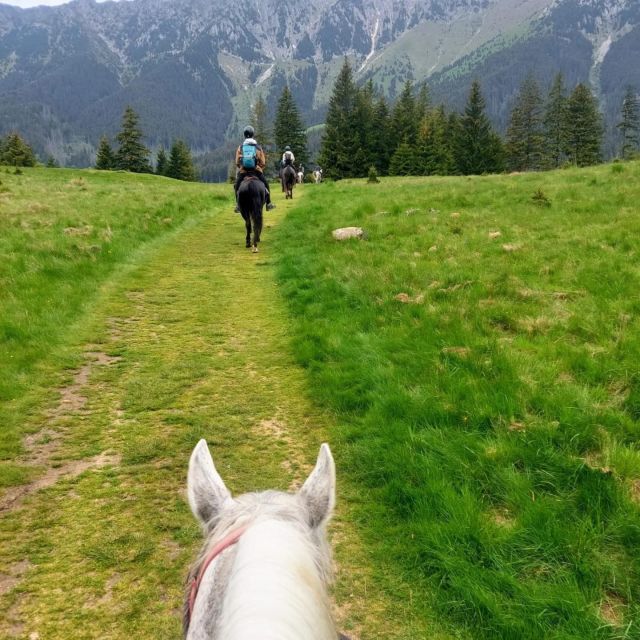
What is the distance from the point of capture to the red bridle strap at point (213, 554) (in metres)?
1.58

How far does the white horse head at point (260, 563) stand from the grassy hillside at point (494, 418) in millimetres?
1954

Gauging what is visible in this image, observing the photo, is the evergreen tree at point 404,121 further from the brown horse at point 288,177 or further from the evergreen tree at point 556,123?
the brown horse at point 288,177

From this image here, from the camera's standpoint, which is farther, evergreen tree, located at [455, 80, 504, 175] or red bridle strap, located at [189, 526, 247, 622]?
evergreen tree, located at [455, 80, 504, 175]

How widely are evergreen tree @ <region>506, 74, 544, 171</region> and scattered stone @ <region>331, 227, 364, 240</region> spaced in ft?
231

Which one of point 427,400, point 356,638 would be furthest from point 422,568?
point 427,400

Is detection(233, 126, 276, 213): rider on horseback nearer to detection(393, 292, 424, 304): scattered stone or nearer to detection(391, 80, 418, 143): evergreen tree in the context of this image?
detection(393, 292, 424, 304): scattered stone

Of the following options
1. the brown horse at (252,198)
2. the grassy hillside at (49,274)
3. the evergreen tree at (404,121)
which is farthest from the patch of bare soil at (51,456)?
the evergreen tree at (404,121)

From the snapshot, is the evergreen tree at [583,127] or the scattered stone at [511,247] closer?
the scattered stone at [511,247]

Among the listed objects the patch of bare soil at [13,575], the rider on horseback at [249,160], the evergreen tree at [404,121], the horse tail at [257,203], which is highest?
the evergreen tree at [404,121]

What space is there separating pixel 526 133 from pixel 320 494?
8509 centimetres

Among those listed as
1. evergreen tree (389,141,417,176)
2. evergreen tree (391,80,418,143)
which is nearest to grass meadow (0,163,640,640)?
evergreen tree (389,141,417,176)

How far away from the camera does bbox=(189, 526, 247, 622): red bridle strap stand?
1.58 meters

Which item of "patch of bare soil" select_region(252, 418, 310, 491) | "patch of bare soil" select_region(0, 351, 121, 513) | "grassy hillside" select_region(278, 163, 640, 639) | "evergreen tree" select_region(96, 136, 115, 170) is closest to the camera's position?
"grassy hillside" select_region(278, 163, 640, 639)

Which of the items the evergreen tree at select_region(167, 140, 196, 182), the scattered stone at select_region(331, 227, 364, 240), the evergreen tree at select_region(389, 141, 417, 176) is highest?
the evergreen tree at select_region(167, 140, 196, 182)
